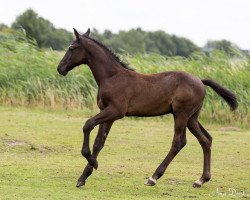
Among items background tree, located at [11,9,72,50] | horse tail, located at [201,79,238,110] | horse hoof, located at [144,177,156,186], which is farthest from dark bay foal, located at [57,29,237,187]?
background tree, located at [11,9,72,50]

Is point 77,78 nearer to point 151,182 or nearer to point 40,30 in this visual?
point 151,182

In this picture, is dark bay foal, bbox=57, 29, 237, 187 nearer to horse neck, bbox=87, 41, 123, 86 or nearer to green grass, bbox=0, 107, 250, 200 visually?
horse neck, bbox=87, 41, 123, 86

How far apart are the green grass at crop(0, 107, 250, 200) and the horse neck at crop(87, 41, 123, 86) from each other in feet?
5.30

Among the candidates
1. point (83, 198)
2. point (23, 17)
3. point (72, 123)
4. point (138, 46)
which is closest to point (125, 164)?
point (83, 198)

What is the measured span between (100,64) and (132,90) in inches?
23.9

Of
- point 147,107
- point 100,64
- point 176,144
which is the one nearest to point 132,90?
point 147,107

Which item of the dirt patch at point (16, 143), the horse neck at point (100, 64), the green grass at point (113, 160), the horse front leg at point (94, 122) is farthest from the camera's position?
the dirt patch at point (16, 143)

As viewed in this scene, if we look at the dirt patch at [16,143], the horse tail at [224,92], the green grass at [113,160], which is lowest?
the dirt patch at [16,143]

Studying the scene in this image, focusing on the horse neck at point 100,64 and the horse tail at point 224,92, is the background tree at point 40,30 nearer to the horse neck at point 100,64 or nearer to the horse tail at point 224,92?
the horse tail at point 224,92

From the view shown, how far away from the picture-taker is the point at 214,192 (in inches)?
405

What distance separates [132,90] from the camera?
1045cm

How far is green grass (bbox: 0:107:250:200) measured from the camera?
395 inches

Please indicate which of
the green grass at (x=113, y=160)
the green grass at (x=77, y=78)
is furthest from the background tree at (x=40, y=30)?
the green grass at (x=113, y=160)

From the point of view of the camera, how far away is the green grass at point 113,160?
10.0 metres
